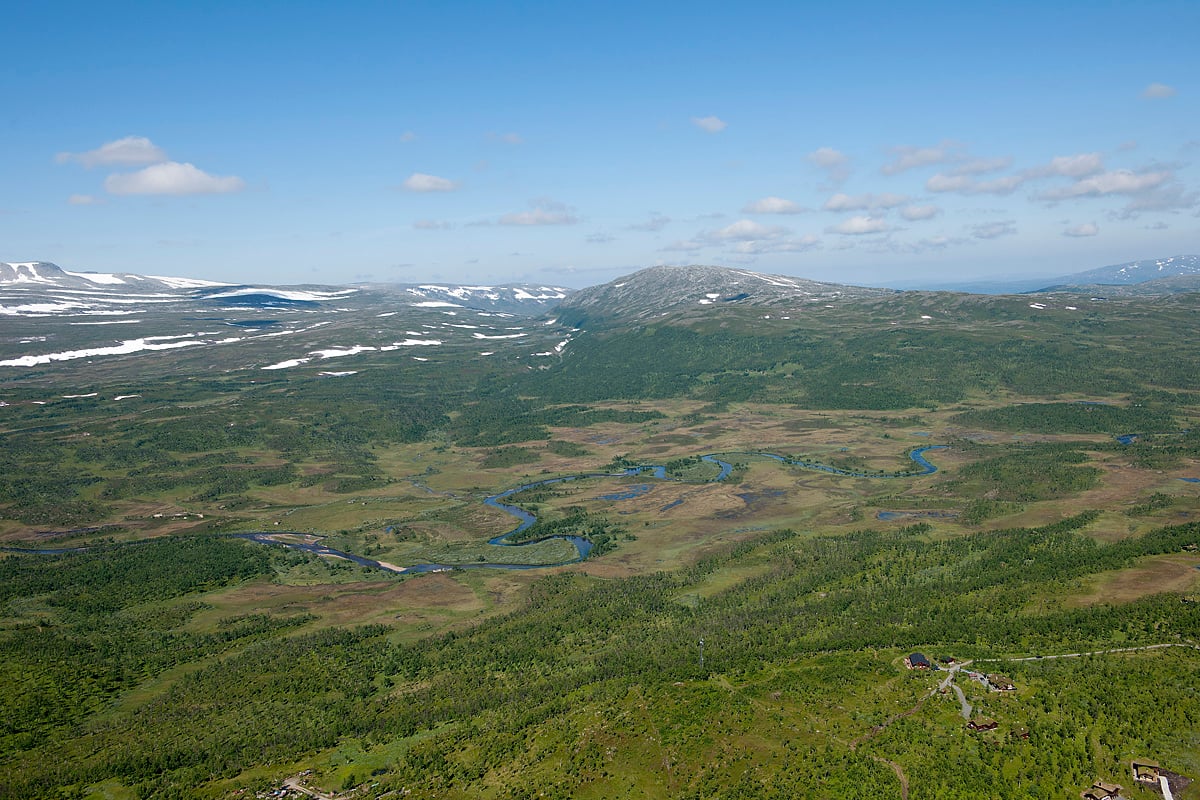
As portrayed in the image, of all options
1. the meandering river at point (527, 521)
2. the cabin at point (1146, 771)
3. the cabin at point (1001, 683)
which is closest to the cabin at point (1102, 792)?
the cabin at point (1146, 771)

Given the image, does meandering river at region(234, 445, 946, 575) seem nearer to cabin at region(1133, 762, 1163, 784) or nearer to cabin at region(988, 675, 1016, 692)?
cabin at region(988, 675, 1016, 692)

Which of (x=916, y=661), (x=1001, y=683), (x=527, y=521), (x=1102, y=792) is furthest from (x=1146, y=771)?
(x=527, y=521)

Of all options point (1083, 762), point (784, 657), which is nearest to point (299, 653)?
point (784, 657)

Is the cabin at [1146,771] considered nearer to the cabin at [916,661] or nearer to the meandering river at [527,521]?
the cabin at [916,661]

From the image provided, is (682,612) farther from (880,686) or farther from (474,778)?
(474,778)

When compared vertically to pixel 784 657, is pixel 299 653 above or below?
below

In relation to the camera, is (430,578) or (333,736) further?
(430,578)
